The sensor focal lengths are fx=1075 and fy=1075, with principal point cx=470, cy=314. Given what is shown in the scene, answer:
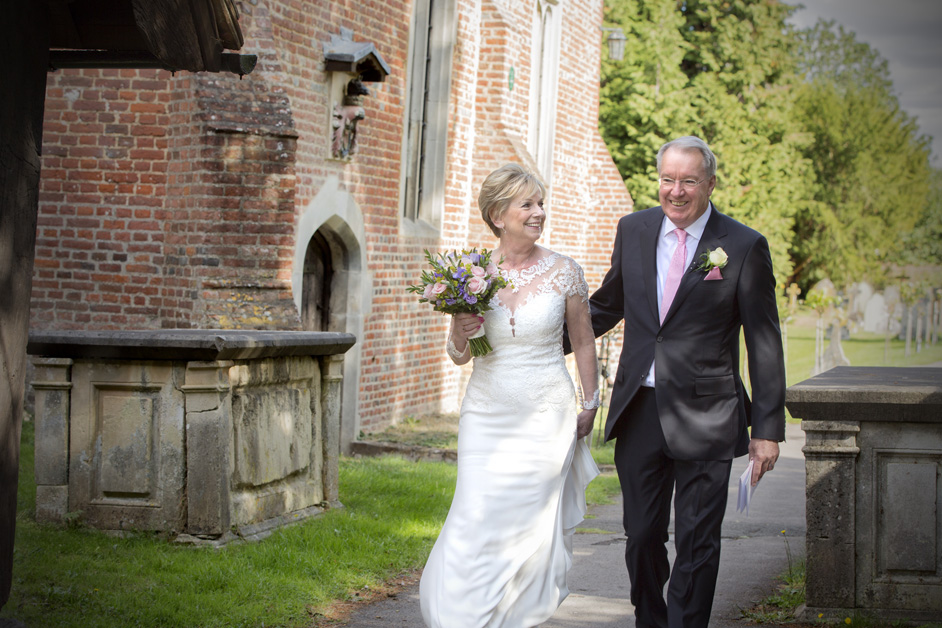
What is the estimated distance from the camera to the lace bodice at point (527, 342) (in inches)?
192

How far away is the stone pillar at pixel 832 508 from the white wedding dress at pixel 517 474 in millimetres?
1214

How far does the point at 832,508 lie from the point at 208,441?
11.4 feet

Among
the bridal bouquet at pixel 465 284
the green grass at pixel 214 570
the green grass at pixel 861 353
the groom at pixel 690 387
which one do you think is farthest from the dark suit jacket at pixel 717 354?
the green grass at pixel 861 353

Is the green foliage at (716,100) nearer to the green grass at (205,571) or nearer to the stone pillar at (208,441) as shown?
the green grass at (205,571)

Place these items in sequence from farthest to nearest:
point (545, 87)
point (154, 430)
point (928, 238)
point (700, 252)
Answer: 1. point (928, 238)
2. point (545, 87)
3. point (154, 430)
4. point (700, 252)

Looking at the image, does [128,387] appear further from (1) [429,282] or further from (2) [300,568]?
(1) [429,282]

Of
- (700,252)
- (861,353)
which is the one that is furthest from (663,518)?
(861,353)

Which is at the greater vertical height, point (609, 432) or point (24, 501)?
point (609, 432)

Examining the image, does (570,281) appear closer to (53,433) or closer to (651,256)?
(651,256)

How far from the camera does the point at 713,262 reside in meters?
4.44

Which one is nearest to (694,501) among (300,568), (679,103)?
(300,568)

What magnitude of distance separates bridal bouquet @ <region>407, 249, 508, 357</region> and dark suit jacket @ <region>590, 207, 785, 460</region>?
70 centimetres

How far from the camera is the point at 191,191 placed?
383 inches

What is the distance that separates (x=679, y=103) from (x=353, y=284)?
17.2 meters
